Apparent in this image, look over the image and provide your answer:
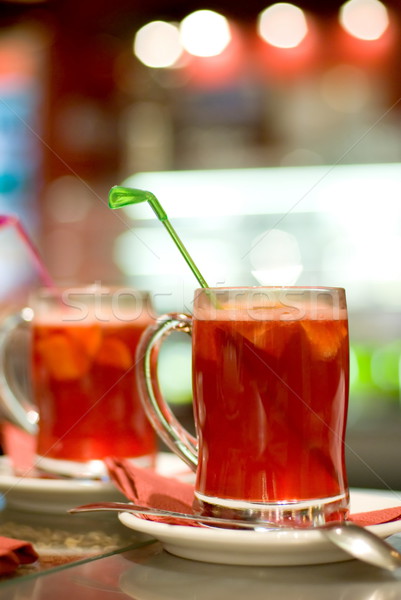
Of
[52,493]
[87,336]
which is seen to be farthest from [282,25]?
[52,493]

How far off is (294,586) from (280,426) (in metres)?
0.15

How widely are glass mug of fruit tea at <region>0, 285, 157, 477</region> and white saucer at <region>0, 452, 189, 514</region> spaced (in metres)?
0.09

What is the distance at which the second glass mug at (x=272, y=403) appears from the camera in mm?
695

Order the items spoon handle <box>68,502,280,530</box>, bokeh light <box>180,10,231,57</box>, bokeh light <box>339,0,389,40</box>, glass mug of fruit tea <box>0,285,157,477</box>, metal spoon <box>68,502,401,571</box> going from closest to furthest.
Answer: metal spoon <box>68,502,401,571</box> < spoon handle <box>68,502,280,530</box> < glass mug of fruit tea <box>0,285,157,477</box> < bokeh light <box>339,0,389,40</box> < bokeh light <box>180,10,231,57</box>

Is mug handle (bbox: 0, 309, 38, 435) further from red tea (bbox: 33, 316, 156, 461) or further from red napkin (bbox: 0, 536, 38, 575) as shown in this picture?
red napkin (bbox: 0, 536, 38, 575)

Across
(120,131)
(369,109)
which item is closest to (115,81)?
(120,131)

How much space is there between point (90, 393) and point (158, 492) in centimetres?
27

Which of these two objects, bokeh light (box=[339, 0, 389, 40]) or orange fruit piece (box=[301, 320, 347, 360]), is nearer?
orange fruit piece (box=[301, 320, 347, 360])

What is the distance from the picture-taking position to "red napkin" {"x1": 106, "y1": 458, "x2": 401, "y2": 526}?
69cm

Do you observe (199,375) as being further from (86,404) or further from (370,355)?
(370,355)

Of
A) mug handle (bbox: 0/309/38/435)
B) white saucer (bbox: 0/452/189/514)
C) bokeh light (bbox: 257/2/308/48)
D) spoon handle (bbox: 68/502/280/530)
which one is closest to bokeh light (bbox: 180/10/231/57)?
bokeh light (bbox: 257/2/308/48)

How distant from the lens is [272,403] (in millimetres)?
700

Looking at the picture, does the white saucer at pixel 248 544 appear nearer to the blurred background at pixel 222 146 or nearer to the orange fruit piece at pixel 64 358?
the orange fruit piece at pixel 64 358

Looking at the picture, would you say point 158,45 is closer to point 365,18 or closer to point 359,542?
point 365,18
